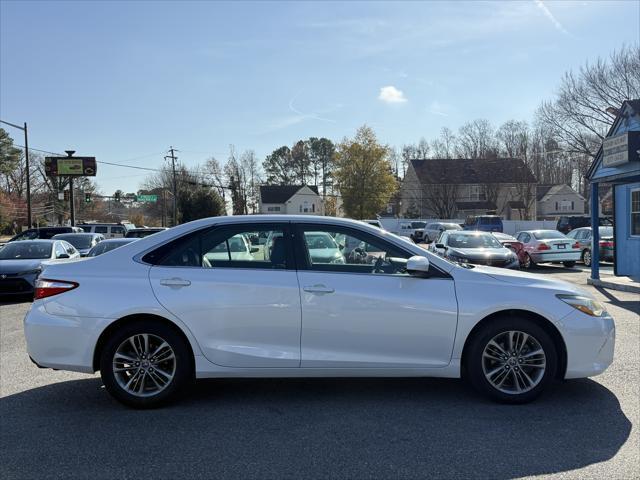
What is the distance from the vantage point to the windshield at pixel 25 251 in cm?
1297

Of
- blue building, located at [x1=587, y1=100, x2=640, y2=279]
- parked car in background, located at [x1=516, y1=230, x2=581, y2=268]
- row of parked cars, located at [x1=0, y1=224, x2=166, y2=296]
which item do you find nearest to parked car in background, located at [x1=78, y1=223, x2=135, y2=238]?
row of parked cars, located at [x1=0, y1=224, x2=166, y2=296]

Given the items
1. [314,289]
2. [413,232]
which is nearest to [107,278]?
[314,289]

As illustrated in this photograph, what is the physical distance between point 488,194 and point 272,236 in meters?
61.0

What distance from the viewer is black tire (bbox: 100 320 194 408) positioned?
15.1 ft

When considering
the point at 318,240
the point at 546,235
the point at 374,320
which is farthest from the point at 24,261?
the point at 546,235

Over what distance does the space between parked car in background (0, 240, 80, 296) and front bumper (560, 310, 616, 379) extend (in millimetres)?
10227

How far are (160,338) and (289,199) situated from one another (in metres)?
78.8

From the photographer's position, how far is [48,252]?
43.7 ft

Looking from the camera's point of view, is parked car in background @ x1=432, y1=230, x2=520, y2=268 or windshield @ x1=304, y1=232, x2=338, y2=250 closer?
windshield @ x1=304, y1=232, x2=338, y2=250

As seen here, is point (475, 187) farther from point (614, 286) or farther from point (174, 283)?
point (174, 283)

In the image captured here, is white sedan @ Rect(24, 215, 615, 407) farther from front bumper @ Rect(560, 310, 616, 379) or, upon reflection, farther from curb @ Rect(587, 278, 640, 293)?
curb @ Rect(587, 278, 640, 293)

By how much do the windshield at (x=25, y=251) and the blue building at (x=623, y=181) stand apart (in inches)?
562

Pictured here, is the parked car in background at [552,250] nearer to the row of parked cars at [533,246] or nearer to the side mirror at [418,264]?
the row of parked cars at [533,246]

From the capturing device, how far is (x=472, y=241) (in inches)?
640
